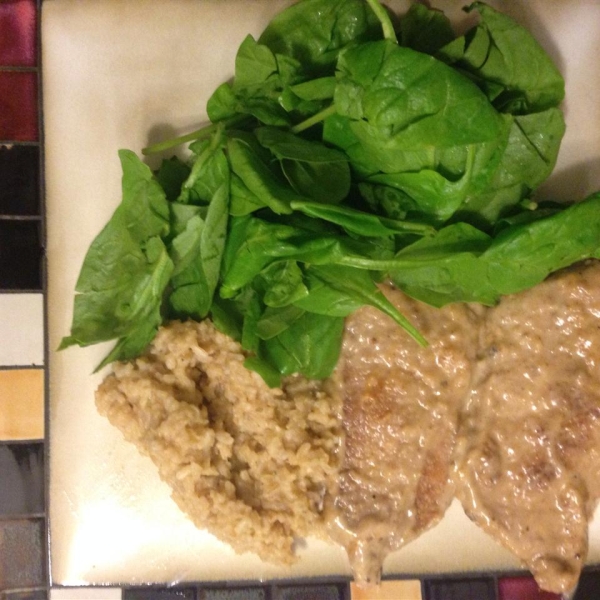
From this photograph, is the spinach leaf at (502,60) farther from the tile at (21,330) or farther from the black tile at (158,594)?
the black tile at (158,594)

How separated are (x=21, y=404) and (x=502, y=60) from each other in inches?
51.8


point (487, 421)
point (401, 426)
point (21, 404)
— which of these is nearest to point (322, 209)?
point (401, 426)

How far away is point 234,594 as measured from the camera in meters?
1.44

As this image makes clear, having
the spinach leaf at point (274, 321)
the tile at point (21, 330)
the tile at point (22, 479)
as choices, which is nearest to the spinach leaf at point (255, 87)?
the spinach leaf at point (274, 321)

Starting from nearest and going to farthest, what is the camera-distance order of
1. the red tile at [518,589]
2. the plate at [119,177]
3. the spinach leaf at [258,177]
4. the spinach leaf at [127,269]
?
the spinach leaf at [258,177] → the spinach leaf at [127,269] → the plate at [119,177] → the red tile at [518,589]

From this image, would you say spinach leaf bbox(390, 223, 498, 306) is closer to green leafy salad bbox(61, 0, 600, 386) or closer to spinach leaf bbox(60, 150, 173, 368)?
green leafy salad bbox(61, 0, 600, 386)

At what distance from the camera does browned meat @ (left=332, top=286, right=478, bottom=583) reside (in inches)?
50.8

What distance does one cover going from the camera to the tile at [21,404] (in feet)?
4.56

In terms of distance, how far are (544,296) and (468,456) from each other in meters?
0.40

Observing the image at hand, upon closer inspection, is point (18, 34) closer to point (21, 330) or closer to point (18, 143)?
point (18, 143)

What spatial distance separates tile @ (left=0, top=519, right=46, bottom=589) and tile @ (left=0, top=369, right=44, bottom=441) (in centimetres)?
22

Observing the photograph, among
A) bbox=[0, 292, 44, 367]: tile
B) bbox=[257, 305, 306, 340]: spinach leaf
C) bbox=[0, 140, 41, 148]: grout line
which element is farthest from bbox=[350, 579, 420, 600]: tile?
bbox=[0, 140, 41, 148]: grout line

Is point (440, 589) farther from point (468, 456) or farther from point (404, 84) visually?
point (404, 84)

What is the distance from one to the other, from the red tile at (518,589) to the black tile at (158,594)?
76 cm
